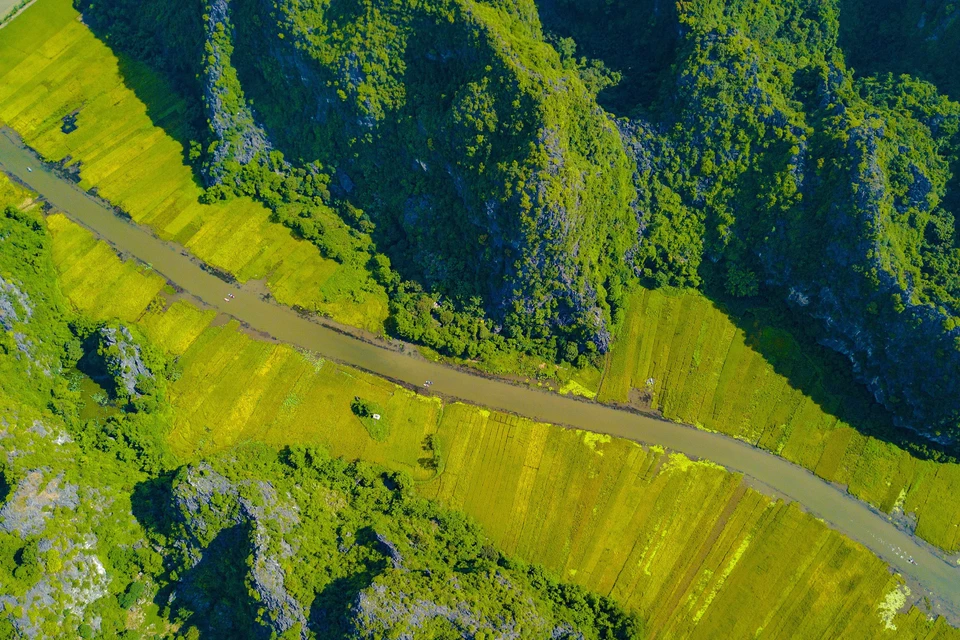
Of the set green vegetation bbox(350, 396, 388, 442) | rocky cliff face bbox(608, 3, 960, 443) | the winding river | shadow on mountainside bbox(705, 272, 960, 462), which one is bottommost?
green vegetation bbox(350, 396, 388, 442)

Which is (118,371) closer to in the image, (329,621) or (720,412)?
(329,621)

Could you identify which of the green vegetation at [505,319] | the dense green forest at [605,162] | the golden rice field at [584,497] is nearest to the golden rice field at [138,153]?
the green vegetation at [505,319]

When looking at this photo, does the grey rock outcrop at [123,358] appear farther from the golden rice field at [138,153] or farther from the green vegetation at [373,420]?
the green vegetation at [373,420]

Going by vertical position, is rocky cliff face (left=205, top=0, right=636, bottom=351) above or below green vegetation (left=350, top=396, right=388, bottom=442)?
above

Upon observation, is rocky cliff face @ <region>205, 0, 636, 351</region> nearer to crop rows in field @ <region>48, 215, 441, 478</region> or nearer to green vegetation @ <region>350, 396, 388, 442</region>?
crop rows in field @ <region>48, 215, 441, 478</region>

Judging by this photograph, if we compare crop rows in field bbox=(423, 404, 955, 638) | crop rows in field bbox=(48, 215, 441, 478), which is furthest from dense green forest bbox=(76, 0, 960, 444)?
crop rows in field bbox=(423, 404, 955, 638)

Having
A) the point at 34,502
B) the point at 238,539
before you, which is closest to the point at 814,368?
the point at 238,539
